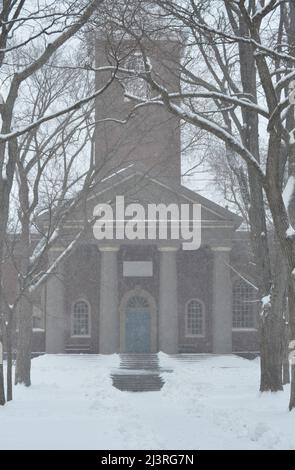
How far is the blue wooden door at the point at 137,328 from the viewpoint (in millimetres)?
34938

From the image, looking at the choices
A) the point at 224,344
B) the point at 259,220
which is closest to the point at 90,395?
the point at 259,220

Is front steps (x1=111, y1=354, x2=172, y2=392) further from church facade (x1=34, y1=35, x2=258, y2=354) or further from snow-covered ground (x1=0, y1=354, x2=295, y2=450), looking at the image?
church facade (x1=34, y1=35, x2=258, y2=354)

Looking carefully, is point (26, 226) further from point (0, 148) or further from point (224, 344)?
point (224, 344)

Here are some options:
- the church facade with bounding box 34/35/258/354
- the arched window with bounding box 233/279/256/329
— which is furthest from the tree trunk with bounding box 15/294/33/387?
the arched window with bounding box 233/279/256/329

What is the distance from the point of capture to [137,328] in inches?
1385

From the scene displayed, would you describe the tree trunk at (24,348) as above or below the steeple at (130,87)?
below

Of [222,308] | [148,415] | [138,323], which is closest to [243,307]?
[222,308]

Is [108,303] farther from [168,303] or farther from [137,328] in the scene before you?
[137,328]

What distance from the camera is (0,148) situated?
45.9 feet

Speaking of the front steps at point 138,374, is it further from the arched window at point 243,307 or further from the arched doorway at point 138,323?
the arched window at point 243,307

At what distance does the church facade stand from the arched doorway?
0.05 meters

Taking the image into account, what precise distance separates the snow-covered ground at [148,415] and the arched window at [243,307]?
1113 centimetres

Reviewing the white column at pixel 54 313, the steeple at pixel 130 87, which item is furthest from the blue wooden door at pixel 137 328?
the steeple at pixel 130 87

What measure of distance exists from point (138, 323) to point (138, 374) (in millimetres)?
9987
